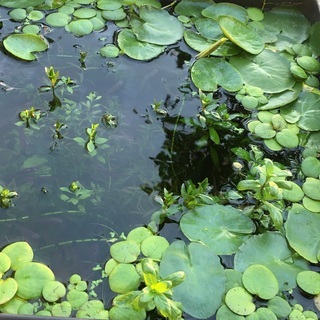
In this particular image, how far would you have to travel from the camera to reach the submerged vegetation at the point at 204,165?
4.27 feet

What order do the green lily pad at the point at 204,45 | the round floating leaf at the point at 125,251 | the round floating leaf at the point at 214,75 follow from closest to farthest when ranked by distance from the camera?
the round floating leaf at the point at 125,251
the round floating leaf at the point at 214,75
the green lily pad at the point at 204,45

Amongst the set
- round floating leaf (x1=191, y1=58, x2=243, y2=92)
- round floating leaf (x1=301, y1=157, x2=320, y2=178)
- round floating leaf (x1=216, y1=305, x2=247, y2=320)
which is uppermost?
round floating leaf (x1=191, y1=58, x2=243, y2=92)

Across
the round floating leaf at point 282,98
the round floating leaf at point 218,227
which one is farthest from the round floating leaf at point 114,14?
the round floating leaf at point 218,227

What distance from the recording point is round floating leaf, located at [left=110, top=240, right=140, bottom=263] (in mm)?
1369

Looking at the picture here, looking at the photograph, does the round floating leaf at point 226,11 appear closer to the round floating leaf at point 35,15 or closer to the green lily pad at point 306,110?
the green lily pad at point 306,110

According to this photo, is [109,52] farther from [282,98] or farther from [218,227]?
[218,227]

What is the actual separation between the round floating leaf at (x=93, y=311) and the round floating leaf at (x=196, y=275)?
0.58 ft

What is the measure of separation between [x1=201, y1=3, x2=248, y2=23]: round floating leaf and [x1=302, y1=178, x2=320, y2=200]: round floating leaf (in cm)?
78

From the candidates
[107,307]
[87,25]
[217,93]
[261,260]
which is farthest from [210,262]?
[87,25]

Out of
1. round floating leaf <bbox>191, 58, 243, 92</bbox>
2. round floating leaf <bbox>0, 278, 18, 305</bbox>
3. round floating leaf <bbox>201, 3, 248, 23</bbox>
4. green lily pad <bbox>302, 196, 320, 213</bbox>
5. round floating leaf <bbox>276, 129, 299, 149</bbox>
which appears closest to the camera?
round floating leaf <bbox>0, 278, 18, 305</bbox>

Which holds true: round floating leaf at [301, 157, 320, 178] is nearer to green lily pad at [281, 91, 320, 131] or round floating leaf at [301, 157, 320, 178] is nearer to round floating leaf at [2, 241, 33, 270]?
green lily pad at [281, 91, 320, 131]

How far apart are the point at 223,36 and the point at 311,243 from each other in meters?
0.92

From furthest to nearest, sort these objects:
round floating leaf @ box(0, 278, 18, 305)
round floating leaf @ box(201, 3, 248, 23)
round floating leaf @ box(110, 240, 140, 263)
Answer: round floating leaf @ box(201, 3, 248, 23), round floating leaf @ box(110, 240, 140, 263), round floating leaf @ box(0, 278, 18, 305)

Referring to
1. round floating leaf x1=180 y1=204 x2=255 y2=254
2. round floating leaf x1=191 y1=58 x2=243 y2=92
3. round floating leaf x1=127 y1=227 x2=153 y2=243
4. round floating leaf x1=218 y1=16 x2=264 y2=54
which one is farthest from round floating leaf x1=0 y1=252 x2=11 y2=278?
round floating leaf x1=218 y1=16 x2=264 y2=54
